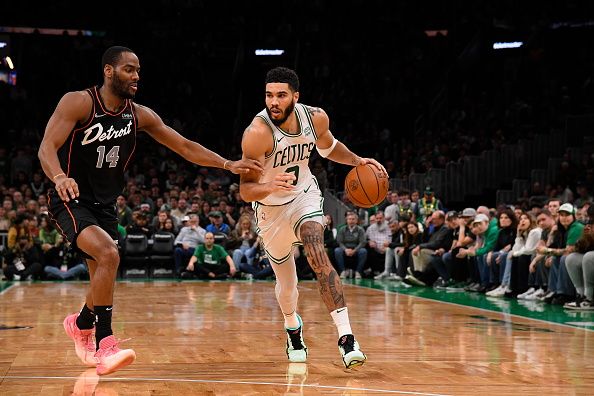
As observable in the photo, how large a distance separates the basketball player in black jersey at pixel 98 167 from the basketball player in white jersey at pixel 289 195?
0.24 metres

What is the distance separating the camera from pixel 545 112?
921 inches

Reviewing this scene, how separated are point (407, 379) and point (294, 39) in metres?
24.9

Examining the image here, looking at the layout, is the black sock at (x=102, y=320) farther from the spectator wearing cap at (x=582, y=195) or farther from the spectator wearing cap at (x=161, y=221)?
the spectator wearing cap at (x=161, y=221)

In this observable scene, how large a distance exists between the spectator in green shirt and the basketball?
1083 cm

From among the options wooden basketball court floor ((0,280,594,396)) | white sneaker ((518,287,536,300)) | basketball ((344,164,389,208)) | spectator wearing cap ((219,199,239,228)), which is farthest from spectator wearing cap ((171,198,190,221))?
basketball ((344,164,389,208))

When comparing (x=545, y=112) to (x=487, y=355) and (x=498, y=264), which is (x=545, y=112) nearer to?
(x=498, y=264)

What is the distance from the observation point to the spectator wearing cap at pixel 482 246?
14.6 m

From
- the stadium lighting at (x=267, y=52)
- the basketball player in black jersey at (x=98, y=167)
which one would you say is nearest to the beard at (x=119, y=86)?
the basketball player in black jersey at (x=98, y=167)

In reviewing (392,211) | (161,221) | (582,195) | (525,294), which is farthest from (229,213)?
(525,294)

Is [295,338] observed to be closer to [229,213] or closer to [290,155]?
[290,155]

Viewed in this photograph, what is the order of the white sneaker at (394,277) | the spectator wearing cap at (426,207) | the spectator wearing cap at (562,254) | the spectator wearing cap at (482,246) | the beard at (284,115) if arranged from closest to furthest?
1. the beard at (284,115)
2. the spectator wearing cap at (562,254)
3. the spectator wearing cap at (482,246)
4. the white sneaker at (394,277)
5. the spectator wearing cap at (426,207)

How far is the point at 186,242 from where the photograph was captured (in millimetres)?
18188

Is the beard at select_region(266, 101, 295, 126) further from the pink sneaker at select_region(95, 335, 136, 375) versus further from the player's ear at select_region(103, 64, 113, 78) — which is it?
the pink sneaker at select_region(95, 335, 136, 375)

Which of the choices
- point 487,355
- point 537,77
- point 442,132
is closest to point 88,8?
point 442,132
